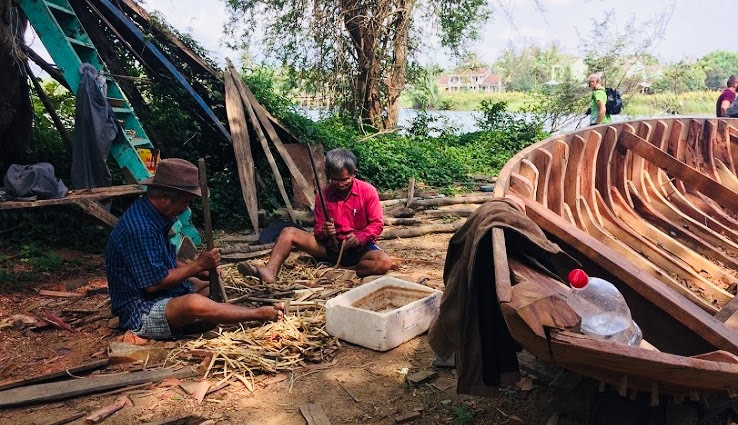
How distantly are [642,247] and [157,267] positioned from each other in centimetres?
354

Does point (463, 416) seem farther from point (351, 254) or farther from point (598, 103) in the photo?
point (598, 103)

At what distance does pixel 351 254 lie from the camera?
17.8 ft

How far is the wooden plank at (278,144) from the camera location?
24.4ft

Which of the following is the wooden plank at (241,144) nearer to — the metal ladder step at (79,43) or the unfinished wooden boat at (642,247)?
the metal ladder step at (79,43)

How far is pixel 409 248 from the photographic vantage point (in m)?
6.63

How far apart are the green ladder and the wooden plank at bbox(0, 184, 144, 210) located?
41cm

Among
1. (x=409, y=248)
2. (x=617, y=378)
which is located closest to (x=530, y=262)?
(x=617, y=378)

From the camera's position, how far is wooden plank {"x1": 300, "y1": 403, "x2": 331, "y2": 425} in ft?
9.90

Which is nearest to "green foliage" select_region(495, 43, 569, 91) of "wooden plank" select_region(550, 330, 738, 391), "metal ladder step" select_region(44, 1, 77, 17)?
"metal ladder step" select_region(44, 1, 77, 17)

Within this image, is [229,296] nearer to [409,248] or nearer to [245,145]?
[409,248]

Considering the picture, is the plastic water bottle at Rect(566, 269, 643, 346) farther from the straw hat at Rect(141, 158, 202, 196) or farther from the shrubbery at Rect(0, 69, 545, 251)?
the shrubbery at Rect(0, 69, 545, 251)

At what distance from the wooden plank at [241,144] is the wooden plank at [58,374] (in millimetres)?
3601

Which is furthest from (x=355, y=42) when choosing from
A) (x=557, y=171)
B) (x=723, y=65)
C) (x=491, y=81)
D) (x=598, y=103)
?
(x=723, y=65)

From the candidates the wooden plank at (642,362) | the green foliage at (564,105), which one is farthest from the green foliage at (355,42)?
the wooden plank at (642,362)
